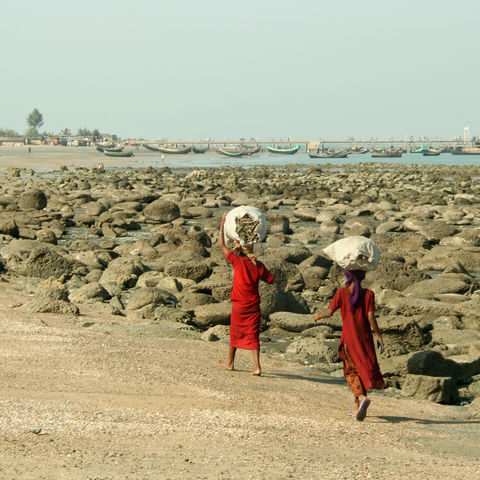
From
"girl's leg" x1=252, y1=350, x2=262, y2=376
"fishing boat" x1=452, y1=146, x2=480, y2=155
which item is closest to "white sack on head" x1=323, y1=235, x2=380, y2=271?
"girl's leg" x1=252, y1=350, x2=262, y2=376

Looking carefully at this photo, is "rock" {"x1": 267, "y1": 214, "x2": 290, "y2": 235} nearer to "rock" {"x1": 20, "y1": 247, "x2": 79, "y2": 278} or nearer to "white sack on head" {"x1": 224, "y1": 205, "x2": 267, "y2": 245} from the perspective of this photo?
"rock" {"x1": 20, "y1": 247, "x2": 79, "y2": 278}

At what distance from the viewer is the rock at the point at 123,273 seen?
1176cm

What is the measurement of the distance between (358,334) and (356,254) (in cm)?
55

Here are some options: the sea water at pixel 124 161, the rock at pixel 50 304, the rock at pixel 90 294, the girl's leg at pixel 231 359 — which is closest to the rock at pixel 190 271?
the rock at pixel 90 294

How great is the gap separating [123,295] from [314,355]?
3.71 m

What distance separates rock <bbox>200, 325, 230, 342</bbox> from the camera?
835 centimetres

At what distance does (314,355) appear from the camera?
823cm

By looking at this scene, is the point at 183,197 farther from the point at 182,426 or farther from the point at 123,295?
the point at 182,426

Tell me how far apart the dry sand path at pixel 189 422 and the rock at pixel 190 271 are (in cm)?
452

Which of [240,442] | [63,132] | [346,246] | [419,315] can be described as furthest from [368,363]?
[63,132]

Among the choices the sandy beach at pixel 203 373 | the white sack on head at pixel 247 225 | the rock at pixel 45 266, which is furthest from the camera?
the rock at pixel 45 266

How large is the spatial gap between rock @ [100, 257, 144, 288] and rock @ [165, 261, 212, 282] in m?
0.48

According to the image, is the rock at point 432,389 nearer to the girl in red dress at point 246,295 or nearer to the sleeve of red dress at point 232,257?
the girl in red dress at point 246,295

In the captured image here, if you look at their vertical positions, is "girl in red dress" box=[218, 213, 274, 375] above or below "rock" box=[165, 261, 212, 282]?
above
